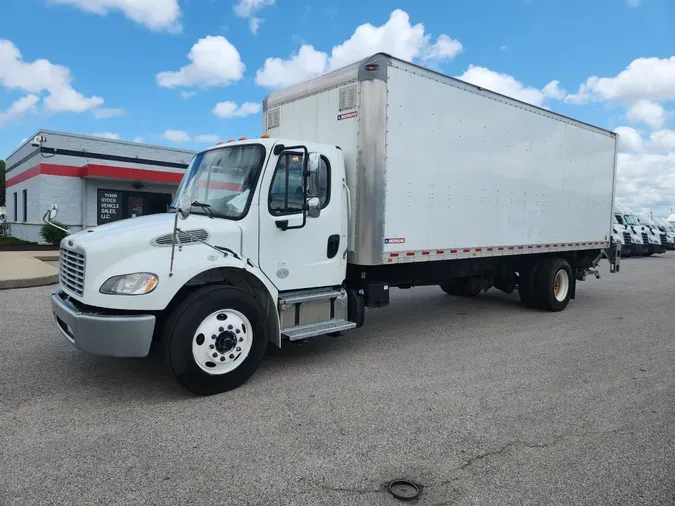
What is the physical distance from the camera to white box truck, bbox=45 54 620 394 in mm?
4480

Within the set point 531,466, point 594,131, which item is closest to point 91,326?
point 531,466

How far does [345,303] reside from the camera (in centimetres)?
602

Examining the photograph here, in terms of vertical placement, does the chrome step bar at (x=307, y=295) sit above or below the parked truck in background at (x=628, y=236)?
below

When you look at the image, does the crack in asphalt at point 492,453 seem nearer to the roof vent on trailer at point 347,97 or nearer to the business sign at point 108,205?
the roof vent on trailer at point 347,97

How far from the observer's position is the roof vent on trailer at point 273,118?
723cm

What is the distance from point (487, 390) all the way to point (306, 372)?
1918mm

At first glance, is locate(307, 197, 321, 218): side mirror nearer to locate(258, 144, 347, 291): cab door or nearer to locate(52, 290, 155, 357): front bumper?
locate(258, 144, 347, 291): cab door

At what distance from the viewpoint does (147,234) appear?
456cm

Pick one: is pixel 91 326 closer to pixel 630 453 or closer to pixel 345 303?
pixel 345 303

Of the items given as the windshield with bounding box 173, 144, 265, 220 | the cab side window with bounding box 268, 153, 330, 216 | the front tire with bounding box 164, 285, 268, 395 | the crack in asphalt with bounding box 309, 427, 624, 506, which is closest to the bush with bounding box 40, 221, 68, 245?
the windshield with bounding box 173, 144, 265, 220

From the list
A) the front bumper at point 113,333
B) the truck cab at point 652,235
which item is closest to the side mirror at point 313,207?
the front bumper at point 113,333

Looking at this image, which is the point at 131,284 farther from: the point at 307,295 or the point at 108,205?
the point at 108,205

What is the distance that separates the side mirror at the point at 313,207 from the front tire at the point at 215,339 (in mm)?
1084

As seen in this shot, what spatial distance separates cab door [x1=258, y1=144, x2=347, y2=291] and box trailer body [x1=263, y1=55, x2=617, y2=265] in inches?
11.8
